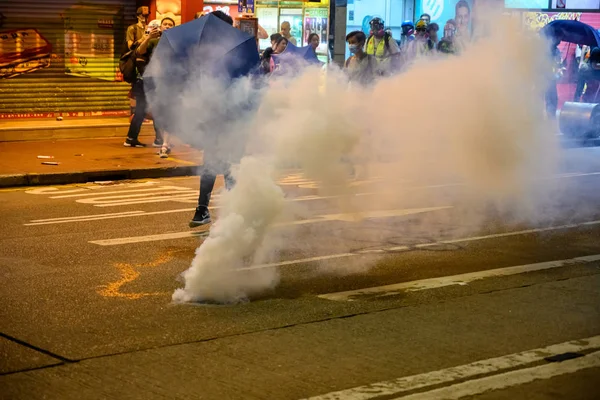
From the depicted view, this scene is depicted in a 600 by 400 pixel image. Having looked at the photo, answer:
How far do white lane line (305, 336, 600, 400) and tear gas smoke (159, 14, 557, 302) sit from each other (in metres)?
1.94

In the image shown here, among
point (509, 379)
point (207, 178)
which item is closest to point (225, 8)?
point (207, 178)

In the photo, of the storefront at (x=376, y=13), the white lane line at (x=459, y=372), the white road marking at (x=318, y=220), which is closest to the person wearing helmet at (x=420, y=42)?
the white road marking at (x=318, y=220)

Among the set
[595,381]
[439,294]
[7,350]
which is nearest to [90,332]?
[7,350]

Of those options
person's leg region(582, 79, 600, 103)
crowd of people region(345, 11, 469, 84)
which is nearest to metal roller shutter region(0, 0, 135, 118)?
crowd of people region(345, 11, 469, 84)

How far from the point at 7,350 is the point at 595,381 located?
3.31 m

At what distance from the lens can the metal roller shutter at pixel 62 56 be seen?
684 inches

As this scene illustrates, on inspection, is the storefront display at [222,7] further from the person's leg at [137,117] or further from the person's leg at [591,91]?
the person's leg at [591,91]

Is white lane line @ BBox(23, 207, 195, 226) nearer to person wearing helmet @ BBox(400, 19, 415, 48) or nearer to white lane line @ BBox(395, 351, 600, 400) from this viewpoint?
white lane line @ BBox(395, 351, 600, 400)

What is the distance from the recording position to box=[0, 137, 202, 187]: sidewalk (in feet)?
43.4

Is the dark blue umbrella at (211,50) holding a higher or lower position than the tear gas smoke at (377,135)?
higher

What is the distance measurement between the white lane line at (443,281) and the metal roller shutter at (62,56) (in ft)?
39.7

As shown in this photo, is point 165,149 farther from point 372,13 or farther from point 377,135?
point 372,13

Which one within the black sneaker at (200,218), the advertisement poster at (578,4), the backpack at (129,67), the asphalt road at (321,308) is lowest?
the asphalt road at (321,308)

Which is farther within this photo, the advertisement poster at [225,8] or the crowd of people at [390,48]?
the advertisement poster at [225,8]
